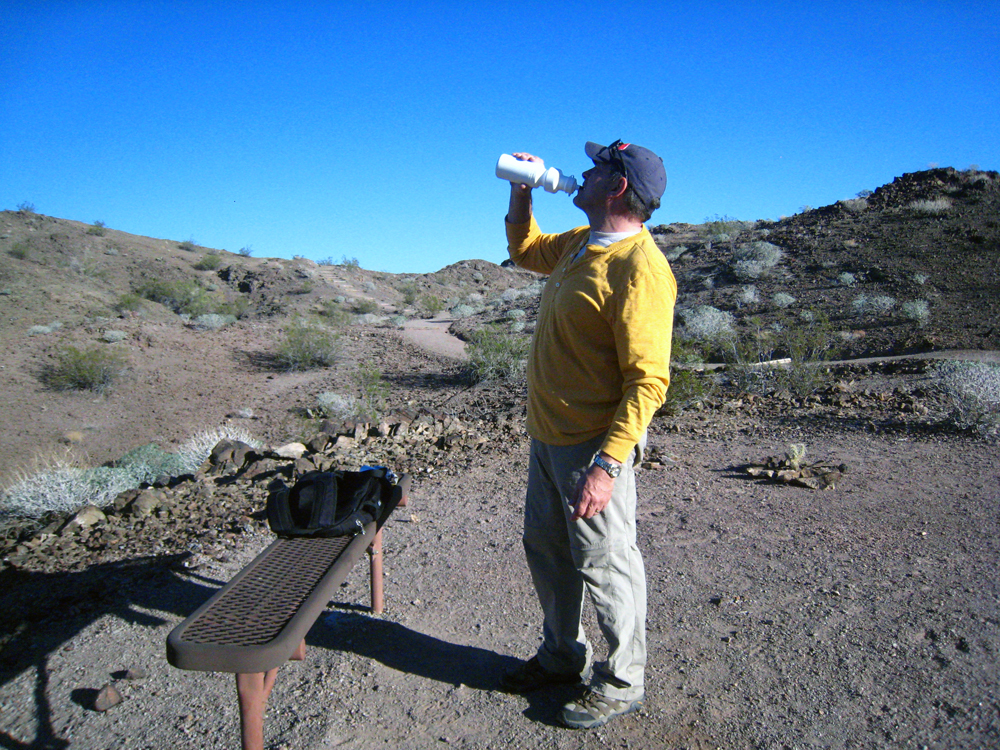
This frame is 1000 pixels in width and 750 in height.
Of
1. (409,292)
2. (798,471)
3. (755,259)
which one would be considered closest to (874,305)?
(755,259)

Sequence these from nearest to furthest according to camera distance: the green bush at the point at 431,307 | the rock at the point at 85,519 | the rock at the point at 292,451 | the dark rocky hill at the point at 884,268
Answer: the rock at the point at 85,519
the rock at the point at 292,451
the dark rocky hill at the point at 884,268
the green bush at the point at 431,307

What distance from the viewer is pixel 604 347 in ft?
7.01

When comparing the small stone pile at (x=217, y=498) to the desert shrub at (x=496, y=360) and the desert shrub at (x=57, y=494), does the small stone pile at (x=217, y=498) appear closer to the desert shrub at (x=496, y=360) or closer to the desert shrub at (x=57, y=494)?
the desert shrub at (x=57, y=494)

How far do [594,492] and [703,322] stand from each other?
15.2 metres

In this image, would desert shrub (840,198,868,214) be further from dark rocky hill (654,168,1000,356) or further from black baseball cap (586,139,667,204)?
black baseball cap (586,139,667,204)

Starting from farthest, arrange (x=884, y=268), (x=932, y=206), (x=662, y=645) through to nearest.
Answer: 1. (x=932, y=206)
2. (x=884, y=268)
3. (x=662, y=645)

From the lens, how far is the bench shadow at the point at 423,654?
245 centimetres

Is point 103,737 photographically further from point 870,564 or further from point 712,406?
point 712,406

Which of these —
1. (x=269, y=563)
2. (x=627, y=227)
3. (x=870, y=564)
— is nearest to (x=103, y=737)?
(x=269, y=563)

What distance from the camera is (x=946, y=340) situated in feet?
42.8

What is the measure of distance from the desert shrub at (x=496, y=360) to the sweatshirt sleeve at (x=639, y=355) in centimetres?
1018

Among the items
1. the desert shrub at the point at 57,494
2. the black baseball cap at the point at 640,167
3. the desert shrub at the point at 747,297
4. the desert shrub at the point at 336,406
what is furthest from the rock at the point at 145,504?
the desert shrub at the point at 747,297

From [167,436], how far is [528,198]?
9.25 m

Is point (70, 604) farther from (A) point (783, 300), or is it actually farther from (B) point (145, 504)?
(A) point (783, 300)
